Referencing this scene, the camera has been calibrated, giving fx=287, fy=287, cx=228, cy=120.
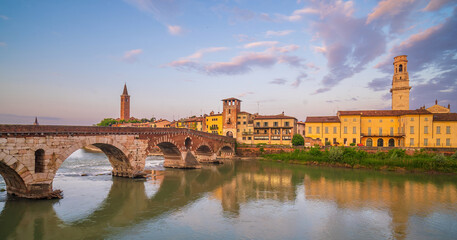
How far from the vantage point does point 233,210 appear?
1795cm

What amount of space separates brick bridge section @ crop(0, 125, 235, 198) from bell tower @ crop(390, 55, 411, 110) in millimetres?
39550

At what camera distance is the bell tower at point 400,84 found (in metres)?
49.1

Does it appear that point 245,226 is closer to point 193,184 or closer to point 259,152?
point 193,184

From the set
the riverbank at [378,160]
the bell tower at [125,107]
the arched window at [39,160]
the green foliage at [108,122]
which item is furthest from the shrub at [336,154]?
the bell tower at [125,107]

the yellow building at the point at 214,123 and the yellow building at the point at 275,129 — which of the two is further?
the yellow building at the point at 214,123

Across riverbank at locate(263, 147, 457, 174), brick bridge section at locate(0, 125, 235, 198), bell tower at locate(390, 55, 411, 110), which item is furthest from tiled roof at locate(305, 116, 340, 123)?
brick bridge section at locate(0, 125, 235, 198)

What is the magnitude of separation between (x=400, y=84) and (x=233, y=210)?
146 ft

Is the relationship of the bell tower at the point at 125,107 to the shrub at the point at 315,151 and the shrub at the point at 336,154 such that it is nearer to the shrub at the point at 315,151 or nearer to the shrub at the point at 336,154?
the shrub at the point at 315,151

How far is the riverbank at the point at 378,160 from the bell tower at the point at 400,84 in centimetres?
1410

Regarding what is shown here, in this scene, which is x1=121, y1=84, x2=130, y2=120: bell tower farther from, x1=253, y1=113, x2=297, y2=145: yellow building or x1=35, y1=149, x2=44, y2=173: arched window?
x1=35, y1=149, x2=44, y2=173: arched window

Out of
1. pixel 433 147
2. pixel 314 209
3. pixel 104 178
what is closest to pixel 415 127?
pixel 433 147

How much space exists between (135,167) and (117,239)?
13798 mm

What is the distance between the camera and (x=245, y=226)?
15094 millimetres

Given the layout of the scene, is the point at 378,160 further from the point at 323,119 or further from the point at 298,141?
the point at 298,141
